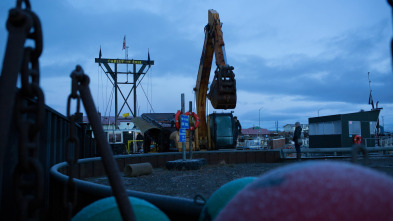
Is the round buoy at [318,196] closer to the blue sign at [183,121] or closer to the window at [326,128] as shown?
the blue sign at [183,121]

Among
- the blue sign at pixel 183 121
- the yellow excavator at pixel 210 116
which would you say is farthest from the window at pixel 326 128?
the blue sign at pixel 183 121

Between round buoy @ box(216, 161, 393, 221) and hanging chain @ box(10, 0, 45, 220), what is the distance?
0.97 meters

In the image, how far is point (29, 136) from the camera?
1640 millimetres

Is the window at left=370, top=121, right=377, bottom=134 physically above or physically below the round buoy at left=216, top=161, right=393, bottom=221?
above

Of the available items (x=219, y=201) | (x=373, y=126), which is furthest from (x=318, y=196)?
(x=373, y=126)

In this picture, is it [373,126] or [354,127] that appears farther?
[373,126]

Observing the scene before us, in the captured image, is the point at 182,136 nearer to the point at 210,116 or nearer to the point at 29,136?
the point at 210,116

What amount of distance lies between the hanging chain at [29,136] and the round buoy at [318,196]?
966mm

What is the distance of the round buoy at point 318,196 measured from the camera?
1.33 m

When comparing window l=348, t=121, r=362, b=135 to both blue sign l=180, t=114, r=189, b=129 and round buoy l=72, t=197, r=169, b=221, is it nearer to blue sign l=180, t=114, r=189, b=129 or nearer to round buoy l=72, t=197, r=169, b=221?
blue sign l=180, t=114, r=189, b=129

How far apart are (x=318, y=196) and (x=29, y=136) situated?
147cm

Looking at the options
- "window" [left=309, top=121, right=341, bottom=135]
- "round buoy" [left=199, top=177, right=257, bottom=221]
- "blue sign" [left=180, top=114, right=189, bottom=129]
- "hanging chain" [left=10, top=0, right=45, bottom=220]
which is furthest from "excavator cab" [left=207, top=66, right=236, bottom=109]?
Result: "window" [left=309, top=121, right=341, bottom=135]

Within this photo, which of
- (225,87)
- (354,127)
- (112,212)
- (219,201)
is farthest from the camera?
(354,127)

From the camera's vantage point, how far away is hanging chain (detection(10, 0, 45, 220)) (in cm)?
157
